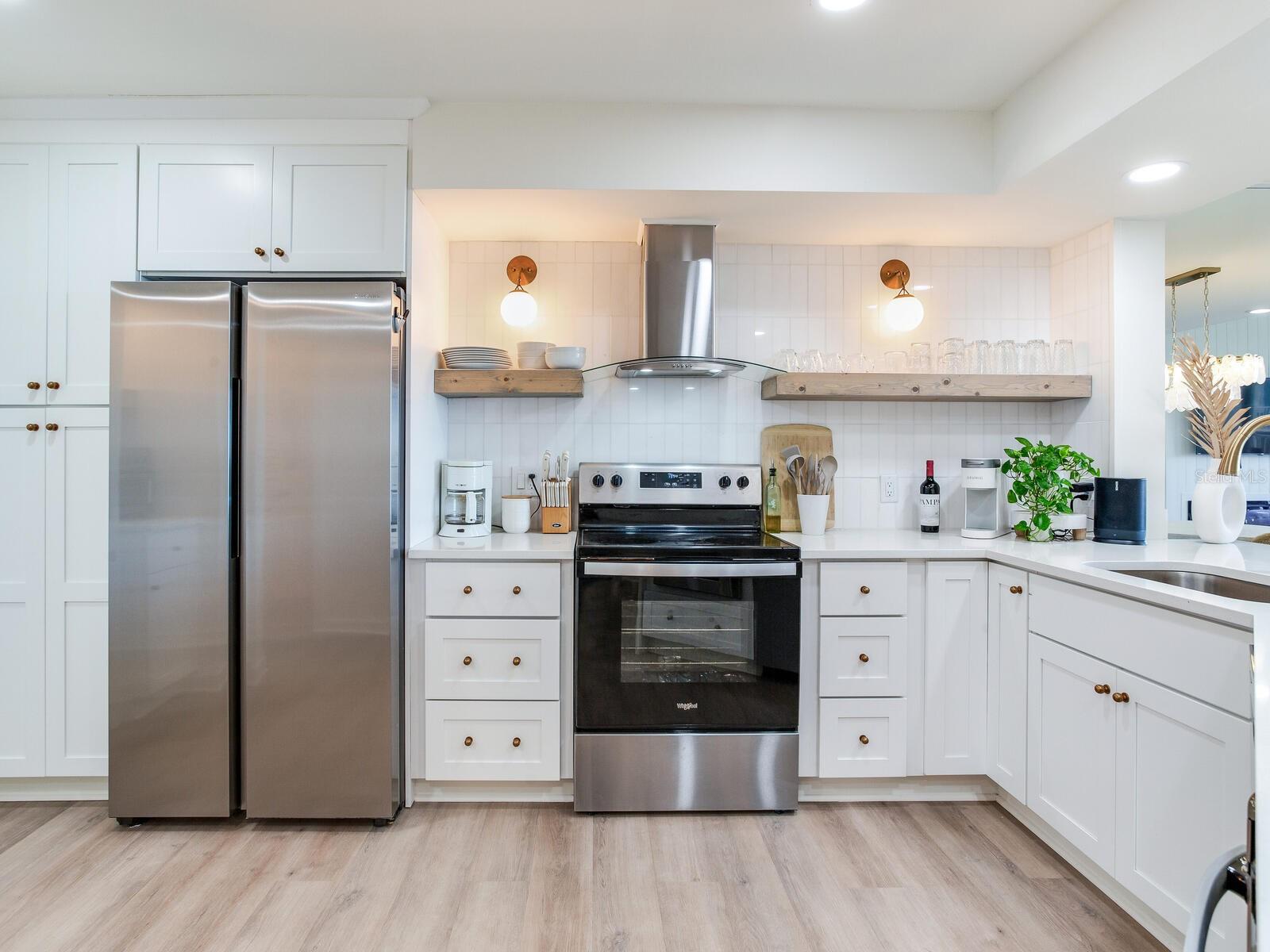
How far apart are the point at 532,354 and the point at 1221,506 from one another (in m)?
2.44

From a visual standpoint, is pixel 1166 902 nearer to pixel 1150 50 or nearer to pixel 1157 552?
pixel 1157 552

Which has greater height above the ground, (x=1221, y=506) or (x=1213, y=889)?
(x=1221, y=506)

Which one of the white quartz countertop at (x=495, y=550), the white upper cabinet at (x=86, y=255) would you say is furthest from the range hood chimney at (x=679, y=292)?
the white upper cabinet at (x=86, y=255)

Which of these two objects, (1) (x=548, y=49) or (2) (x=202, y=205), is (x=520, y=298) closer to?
(1) (x=548, y=49)

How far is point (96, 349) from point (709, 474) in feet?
7.14

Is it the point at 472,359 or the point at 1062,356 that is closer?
the point at 472,359

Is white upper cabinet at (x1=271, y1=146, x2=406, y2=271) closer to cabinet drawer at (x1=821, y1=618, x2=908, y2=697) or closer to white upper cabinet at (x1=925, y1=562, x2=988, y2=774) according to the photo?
cabinet drawer at (x1=821, y1=618, x2=908, y2=697)

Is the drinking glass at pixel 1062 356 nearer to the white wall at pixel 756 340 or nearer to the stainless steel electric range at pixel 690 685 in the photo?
the white wall at pixel 756 340

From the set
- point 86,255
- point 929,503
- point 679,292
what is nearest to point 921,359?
point 929,503

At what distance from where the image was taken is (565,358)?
270cm

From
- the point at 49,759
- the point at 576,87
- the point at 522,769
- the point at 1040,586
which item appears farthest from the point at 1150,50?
the point at 49,759

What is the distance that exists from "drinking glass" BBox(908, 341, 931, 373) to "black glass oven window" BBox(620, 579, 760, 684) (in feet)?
3.97

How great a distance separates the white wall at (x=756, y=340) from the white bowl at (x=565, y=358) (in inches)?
10.4

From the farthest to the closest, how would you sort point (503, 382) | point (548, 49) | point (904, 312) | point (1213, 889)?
1. point (904, 312)
2. point (503, 382)
3. point (548, 49)
4. point (1213, 889)
